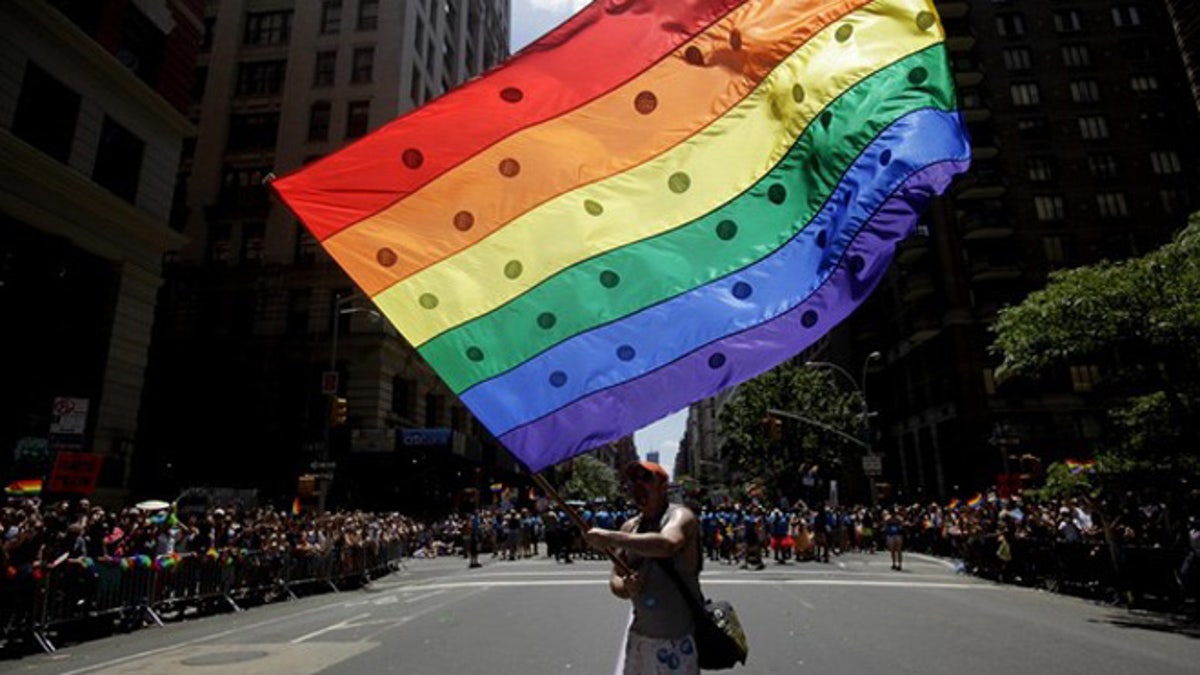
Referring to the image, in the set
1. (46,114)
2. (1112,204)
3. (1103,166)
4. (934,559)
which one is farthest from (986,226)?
(46,114)

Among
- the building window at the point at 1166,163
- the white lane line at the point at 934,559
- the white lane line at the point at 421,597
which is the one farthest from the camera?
the building window at the point at 1166,163

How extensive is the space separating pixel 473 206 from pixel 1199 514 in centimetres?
1352

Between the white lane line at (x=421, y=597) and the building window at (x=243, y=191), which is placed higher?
the building window at (x=243, y=191)

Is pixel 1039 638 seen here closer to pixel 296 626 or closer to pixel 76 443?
pixel 296 626

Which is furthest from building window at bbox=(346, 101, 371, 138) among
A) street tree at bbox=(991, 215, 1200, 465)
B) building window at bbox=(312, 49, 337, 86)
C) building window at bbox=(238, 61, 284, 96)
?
street tree at bbox=(991, 215, 1200, 465)

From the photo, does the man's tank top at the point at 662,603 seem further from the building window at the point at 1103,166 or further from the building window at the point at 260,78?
the building window at the point at 1103,166

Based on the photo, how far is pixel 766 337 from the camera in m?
4.62

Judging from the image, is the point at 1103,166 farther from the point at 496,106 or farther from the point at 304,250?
the point at 496,106

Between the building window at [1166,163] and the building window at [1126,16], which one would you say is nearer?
the building window at [1166,163]

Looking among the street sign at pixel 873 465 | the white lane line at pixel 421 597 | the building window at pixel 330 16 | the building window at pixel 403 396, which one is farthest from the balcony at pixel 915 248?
the white lane line at pixel 421 597

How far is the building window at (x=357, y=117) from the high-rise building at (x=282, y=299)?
0.23ft

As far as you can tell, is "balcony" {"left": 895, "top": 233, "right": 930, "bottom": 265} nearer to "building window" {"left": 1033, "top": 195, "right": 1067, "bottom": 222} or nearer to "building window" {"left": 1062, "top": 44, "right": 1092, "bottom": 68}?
"building window" {"left": 1033, "top": 195, "right": 1067, "bottom": 222}

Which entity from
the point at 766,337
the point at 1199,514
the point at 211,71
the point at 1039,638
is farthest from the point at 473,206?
the point at 211,71

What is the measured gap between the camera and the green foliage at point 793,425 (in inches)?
1975
